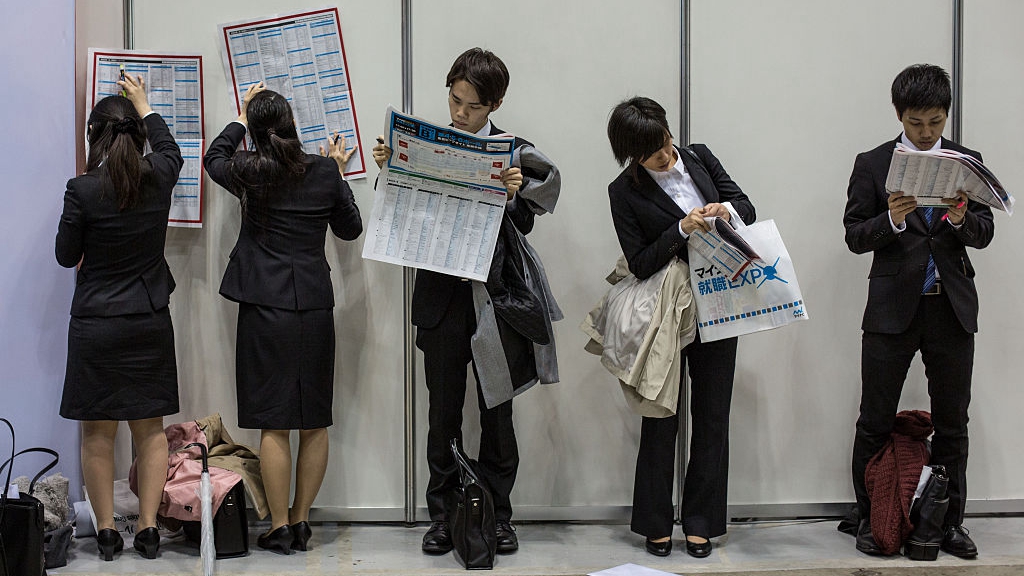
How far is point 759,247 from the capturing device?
9.98ft

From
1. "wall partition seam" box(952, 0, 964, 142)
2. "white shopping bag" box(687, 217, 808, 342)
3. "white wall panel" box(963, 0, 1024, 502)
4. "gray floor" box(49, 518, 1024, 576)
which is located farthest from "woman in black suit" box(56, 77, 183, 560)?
"white wall panel" box(963, 0, 1024, 502)

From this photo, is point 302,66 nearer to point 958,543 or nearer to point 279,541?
point 279,541

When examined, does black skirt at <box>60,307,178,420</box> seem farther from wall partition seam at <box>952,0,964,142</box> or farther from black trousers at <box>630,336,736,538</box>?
wall partition seam at <box>952,0,964,142</box>

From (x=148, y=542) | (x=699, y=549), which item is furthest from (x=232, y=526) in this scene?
(x=699, y=549)

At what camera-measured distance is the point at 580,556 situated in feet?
11.0

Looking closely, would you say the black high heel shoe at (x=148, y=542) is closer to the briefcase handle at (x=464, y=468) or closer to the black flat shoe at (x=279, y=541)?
the black flat shoe at (x=279, y=541)

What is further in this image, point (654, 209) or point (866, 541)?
point (866, 541)

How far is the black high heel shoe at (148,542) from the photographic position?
10.7 feet

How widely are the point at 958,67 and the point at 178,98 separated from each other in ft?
9.77

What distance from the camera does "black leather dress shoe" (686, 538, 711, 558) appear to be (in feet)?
10.7

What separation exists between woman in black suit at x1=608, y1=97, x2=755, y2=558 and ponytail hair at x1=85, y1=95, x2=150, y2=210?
5.11 ft

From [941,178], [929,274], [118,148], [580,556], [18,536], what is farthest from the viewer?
[580,556]

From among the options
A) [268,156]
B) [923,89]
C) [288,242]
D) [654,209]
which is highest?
[923,89]

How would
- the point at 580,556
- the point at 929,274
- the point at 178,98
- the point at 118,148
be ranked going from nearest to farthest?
the point at 118,148, the point at 929,274, the point at 580,556, the point at 178,98
